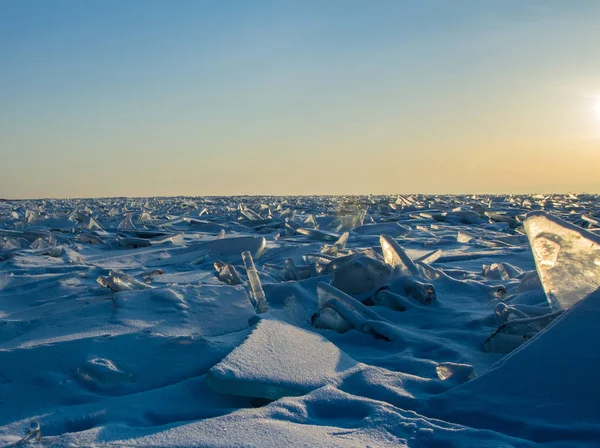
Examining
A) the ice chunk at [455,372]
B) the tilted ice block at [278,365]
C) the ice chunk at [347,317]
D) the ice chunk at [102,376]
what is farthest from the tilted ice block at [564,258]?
the ice chunk at [102,376]

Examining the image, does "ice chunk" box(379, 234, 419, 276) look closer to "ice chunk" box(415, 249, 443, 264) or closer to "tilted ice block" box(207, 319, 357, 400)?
"ice chunk" box(415, 249, 443, 264)

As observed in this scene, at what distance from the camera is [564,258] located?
5.01ft

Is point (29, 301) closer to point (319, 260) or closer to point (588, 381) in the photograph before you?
point (319, 260)

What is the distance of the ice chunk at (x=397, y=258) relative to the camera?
94.2 inches

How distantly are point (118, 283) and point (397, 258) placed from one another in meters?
1.21

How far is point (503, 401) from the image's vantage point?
116cm

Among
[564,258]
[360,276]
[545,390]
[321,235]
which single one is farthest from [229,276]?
[321,235]

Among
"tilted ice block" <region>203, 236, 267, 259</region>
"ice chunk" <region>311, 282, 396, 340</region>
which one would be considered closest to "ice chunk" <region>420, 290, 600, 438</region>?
"ice chunk" <region>311, 282, 396, 340</region>

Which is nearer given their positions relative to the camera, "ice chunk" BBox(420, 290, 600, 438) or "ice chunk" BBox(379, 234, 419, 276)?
"ice chunk" BBox(420, 290, 600, 438)

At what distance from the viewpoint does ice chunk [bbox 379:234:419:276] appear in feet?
7.85

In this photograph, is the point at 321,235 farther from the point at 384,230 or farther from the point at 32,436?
the point at 32,436

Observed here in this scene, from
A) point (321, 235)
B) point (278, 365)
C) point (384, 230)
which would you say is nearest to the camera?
point (278, 365)

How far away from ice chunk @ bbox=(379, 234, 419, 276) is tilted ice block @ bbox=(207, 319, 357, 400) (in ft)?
3.03

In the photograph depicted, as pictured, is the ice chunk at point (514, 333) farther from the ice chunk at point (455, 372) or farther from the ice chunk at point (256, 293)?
the ice chunk at point (256, 293)
